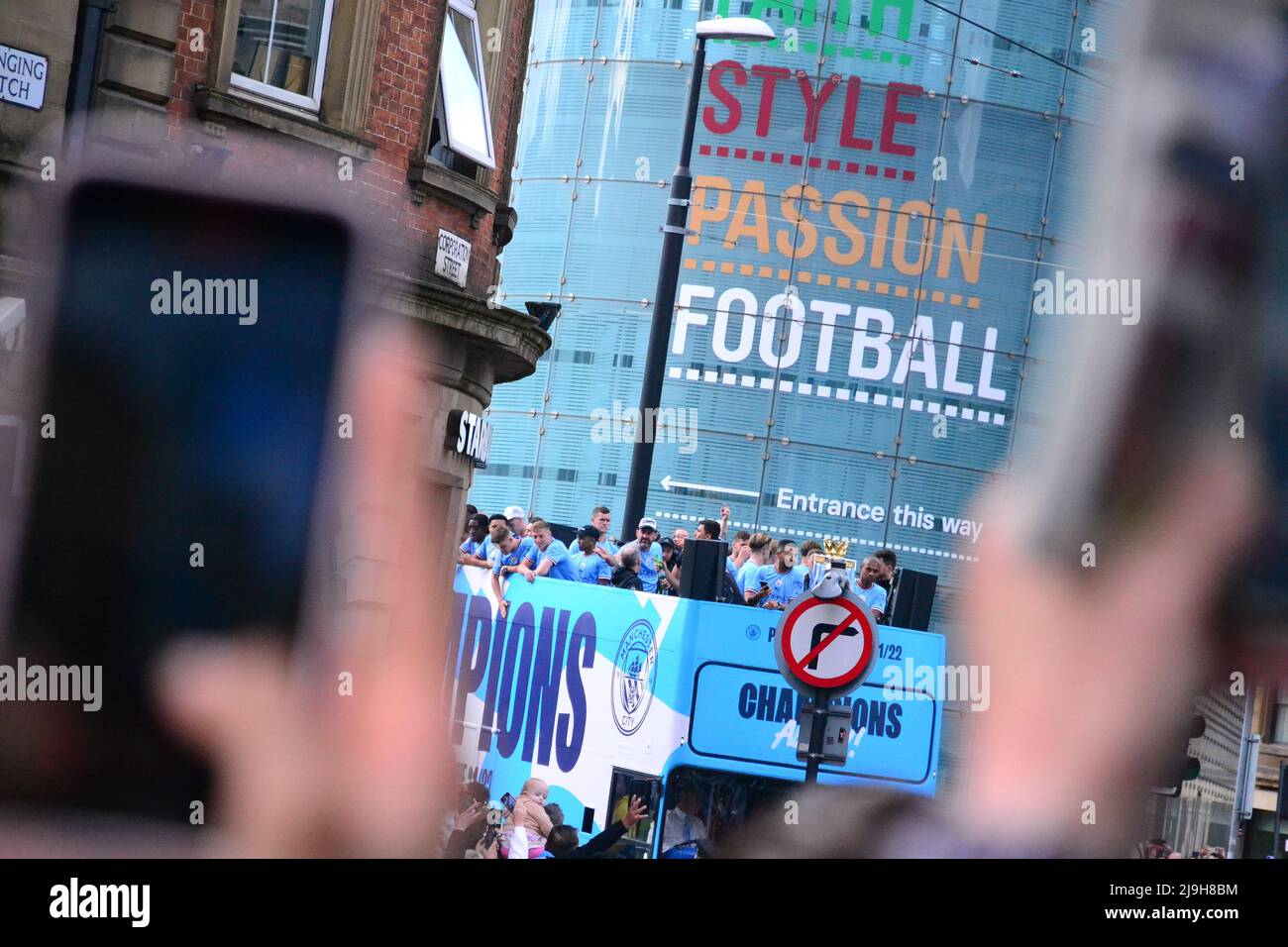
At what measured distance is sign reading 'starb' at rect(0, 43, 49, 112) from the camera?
5.17ft

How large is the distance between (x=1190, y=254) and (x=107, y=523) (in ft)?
5.21

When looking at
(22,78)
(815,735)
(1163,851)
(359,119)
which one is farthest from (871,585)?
(22,78)

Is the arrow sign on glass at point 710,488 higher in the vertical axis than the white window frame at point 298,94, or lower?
lower

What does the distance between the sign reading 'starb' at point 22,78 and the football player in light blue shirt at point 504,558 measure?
754mm

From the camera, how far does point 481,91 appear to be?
81.9 inches

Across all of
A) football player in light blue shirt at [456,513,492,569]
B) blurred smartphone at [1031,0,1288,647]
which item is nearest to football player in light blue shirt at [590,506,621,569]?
football player in light blue shirt at [456,513,492,569]

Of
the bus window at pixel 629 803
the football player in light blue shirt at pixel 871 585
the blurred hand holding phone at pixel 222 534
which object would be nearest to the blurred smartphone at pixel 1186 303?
the football player in light blue shirt at pixel 871 585

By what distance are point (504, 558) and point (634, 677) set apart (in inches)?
11.7

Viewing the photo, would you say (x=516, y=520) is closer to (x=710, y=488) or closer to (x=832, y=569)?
(x=710, y=488)

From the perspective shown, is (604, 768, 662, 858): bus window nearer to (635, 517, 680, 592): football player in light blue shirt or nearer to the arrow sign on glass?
(635, 517, 680, 592): football player in light blue shirt

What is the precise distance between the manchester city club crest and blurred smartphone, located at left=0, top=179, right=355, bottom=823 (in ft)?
1.79

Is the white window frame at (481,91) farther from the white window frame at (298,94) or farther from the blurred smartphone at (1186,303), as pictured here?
the blurred smartphone at (1186,303)

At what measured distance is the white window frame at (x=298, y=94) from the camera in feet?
5.82

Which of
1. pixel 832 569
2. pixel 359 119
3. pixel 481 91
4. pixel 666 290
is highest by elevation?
pixel 481 91
